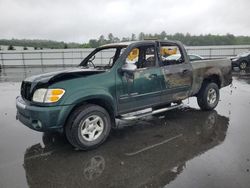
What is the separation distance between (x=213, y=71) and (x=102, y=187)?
4.63 m

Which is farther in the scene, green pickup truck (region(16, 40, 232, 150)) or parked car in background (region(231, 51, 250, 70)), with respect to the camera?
parked car in background (region(231, 51, 250, 70))

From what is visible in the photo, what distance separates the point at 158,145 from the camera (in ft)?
14.8

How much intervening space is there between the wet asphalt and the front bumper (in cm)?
55

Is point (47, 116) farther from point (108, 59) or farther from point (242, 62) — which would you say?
point (242, 62)

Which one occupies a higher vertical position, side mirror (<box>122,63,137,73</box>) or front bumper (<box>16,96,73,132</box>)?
side mirror (<box>122,63,137,73</box>)

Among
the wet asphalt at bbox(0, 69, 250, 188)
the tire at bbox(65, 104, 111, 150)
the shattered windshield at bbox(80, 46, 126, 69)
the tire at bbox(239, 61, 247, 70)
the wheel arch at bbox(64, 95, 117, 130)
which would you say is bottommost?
the wet asphalt at bbox(0, 69, 250, 188)

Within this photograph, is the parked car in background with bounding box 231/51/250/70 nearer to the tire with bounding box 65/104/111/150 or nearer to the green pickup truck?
the green pickup truck

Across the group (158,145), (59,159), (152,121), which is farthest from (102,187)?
(152,121)

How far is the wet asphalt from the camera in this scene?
3371 mm

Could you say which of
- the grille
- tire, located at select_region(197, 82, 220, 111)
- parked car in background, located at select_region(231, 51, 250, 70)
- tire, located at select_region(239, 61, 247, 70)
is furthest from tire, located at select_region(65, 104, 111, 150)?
tire, located at select_region(239, 61, 247, 70)

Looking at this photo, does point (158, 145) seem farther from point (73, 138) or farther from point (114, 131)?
point (73, 138)

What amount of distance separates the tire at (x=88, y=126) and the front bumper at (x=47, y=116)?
0.17m

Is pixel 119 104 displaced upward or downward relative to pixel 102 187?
upward

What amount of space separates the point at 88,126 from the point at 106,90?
710 millimetres
